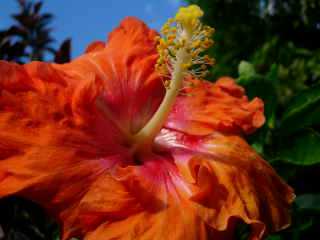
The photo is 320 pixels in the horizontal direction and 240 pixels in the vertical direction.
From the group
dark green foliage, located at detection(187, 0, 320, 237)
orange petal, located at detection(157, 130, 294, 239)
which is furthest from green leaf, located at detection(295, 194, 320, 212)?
orange petal, located at detection(157, 130, 294, 239)

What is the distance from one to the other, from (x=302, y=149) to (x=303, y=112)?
188mm

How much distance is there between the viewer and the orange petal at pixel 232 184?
1.06 m

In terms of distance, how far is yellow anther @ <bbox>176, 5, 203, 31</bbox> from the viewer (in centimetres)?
137

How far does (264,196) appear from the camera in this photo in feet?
3.95

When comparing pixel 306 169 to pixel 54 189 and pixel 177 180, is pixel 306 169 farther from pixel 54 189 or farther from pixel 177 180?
pixel 54 189

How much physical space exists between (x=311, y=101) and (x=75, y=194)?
1025 mm

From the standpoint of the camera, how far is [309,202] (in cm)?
161

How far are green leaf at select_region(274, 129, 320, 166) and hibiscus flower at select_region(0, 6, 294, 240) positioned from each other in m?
0.17

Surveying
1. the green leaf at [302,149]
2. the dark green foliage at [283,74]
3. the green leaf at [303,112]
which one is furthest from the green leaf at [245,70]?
the green leaf at [302,149]

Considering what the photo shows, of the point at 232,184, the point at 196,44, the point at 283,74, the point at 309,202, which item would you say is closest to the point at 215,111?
the point at 196,44

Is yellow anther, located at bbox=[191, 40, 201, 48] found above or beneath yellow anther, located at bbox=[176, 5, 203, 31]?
beneath

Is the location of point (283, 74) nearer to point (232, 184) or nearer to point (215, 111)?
point (215, 111)

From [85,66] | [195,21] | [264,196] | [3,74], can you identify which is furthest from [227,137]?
[3,74]

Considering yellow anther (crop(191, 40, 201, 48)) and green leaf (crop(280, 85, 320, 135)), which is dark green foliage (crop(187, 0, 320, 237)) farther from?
yellow anther (crop(191, 40, 201, 48))
